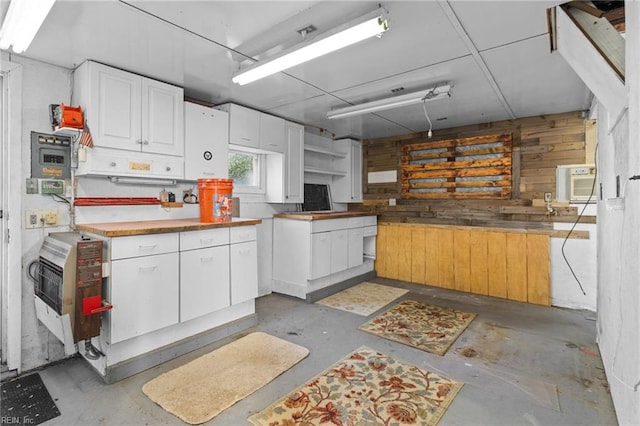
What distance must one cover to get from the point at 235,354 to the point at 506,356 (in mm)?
2186

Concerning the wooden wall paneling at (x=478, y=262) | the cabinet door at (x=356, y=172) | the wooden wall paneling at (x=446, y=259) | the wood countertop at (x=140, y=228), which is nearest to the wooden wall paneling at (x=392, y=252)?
the wooden wall paneling at (x=446, y=259)

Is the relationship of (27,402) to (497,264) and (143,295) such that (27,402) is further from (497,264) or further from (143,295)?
(497,264)

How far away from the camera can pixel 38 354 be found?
2.45 metres

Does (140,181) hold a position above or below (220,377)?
above

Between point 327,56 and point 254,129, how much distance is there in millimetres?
1557

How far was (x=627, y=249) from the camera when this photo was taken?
147 centimetres

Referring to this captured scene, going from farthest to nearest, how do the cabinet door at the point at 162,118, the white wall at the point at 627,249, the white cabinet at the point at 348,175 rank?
the white cabinet at the point at 348,175
the cabinet door at the point at 162,118
the white wall at the point at 627,249

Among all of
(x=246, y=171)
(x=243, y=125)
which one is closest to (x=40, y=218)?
(x=243, y=125)

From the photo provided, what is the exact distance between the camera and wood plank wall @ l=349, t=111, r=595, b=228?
388 cm

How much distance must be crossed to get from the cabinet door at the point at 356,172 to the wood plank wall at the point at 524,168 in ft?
2.09

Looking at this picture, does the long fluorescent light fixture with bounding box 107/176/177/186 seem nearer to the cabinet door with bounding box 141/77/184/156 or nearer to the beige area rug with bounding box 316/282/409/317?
the cabinet door with bounding box 141/77/184/156

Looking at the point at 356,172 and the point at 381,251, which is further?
the point at 356,172

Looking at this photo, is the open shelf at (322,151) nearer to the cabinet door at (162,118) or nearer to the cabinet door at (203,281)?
the cabinet door at (162,118)

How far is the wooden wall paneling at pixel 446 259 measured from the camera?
177 inches
